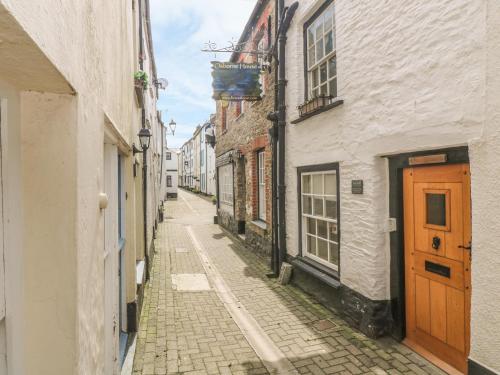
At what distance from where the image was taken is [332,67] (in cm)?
619

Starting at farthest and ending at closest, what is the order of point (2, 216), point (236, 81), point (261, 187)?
point (261, 187) < point (236, 81) < point (2, 216)

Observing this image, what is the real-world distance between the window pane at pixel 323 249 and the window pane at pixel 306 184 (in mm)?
1055

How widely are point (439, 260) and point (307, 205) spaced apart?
3.24m

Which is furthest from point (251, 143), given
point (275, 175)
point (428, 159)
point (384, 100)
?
point (428, 159)

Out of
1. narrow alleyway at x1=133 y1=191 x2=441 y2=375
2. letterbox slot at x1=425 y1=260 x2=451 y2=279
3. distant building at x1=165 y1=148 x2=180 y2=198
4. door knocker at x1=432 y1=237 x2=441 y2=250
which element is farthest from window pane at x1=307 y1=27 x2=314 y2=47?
distant building at x1=165 y1=148 x2=180 y2=198

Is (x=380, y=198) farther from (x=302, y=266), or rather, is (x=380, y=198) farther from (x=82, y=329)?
(x=82, y=329)

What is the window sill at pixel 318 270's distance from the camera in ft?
19.3

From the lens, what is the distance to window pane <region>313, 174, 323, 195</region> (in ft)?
21.4

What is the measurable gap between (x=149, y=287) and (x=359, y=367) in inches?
185

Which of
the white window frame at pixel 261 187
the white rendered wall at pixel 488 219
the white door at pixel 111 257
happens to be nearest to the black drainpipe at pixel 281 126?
the white window frame at pixel 261 187

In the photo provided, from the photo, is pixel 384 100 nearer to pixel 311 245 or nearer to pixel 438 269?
pixel 438 269

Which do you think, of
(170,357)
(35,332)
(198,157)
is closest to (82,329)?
(35,332)

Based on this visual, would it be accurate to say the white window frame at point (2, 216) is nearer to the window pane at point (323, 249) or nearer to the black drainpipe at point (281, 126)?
the window pane at point (323, 249)

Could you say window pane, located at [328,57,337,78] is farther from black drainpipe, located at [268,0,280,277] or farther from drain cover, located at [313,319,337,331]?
drain cover, located at [313,319,337,331]
